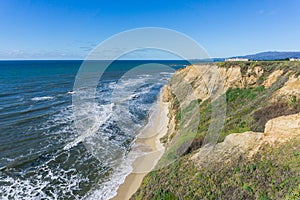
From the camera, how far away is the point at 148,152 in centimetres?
1970

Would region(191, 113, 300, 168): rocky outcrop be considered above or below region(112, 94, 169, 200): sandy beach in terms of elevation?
above

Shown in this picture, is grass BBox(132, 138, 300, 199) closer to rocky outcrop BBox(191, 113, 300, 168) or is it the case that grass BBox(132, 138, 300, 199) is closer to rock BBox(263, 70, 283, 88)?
rocky outcrop BBox(191, 113, 300, 168)

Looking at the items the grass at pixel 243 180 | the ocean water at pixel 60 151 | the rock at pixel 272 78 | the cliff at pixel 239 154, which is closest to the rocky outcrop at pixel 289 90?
the cliff at pixel 239 154

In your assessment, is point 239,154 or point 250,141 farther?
point 250,141

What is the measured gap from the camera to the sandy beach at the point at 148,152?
47.5ft

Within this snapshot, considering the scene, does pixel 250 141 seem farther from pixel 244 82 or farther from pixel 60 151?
pixel 60 151

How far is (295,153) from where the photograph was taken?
9.96 m

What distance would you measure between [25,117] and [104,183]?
63.9ft

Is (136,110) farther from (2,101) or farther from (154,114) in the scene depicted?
(2,101)

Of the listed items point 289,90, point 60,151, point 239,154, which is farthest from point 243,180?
point 60,151

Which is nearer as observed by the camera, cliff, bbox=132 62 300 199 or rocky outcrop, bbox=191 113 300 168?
cliff, bbox=132 62 300 199

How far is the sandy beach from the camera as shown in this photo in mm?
14467

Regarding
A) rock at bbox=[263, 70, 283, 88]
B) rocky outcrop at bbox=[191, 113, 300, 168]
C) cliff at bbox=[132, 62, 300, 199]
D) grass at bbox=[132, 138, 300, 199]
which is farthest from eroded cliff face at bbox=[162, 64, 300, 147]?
grass at bbox=[132, 138, 300, 199]

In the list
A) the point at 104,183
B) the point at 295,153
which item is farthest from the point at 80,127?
the point at 295,153
